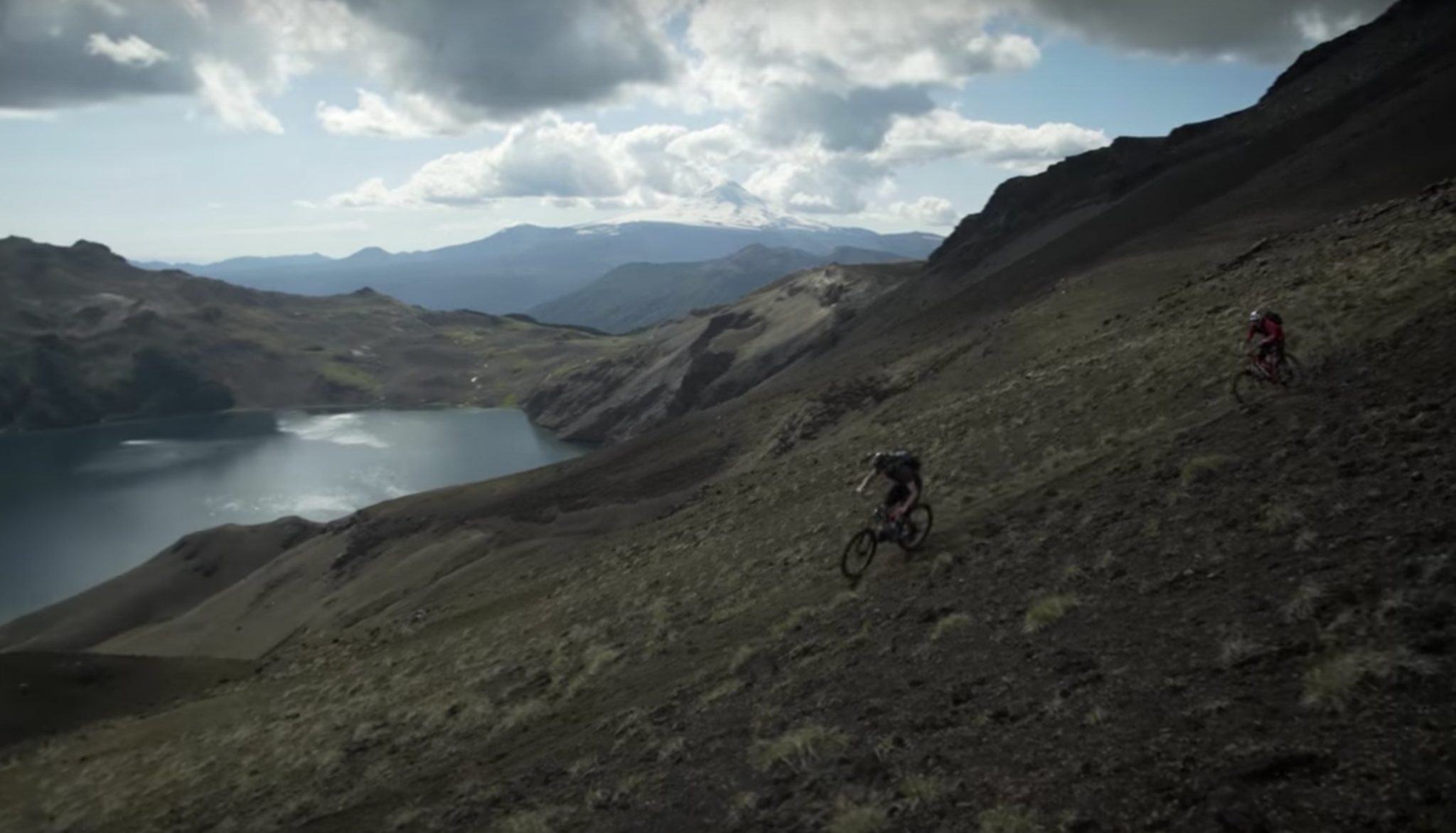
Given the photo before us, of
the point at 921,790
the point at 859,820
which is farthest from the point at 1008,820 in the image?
the point at 859,820

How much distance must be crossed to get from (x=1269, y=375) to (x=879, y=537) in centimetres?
1004

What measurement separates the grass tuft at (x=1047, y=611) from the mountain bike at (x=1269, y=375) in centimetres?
954

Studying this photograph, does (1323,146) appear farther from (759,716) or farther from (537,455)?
(537,455)

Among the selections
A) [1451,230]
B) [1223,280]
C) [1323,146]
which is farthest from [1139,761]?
[1323,146]

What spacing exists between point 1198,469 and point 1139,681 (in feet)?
25.9

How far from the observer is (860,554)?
2031 centimetres

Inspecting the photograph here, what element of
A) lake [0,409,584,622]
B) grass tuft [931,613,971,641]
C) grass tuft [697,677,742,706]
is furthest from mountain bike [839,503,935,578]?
lake [0,409,584,622]

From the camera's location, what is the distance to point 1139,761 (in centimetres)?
943

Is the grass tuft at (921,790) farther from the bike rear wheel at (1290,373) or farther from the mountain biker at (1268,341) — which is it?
the mountain biker at (1268,341)

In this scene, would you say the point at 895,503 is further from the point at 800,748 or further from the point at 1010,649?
the point at 800,748

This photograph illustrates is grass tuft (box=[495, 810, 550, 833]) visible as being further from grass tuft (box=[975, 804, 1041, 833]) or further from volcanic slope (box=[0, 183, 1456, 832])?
grass tuft (box=[975, 804, 1041, 833])

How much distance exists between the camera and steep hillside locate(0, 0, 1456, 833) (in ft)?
31.6

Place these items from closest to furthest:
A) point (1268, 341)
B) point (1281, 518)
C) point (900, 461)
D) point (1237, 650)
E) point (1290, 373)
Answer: point (1237, 650) → point (1281, 518) → point (900, 461) → point (1290, 373) → point (1268, 341)

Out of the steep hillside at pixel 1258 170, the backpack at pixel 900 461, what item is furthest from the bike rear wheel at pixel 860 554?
the steep hillside at pixel 1258 170
